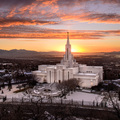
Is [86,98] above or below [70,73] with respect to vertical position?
below

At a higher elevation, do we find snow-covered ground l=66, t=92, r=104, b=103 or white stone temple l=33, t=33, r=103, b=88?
white stone temple l=33, t=33, r=103, b=88

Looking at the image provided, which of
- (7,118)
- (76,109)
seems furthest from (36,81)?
(7,118)

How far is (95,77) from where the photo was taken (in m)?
35.4

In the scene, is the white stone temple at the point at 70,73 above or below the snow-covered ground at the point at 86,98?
above

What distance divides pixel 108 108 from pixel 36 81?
918 inches

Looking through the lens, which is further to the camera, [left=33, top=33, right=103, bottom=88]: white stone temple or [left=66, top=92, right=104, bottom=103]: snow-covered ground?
[left=33, top=33, right=103, bottom=88]: white stone temple

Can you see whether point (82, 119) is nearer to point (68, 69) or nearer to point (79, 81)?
point (79, 81)

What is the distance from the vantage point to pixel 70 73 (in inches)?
1484

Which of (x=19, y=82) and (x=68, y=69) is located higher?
(x=68, y=69)

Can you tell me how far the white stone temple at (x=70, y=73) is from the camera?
35969 millimetres

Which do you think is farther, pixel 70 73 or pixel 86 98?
pixel 70 73

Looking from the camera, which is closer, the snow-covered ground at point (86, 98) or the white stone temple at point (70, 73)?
the snow-covered ground at point (86, 98)

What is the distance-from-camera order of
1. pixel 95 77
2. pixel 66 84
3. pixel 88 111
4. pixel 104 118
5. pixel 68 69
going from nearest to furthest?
pixel 104 118 → pixel 88 111 → pixel 66 84 → pixel 95 77 → pixel 68 69

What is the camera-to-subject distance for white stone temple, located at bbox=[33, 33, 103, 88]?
1416 inches
